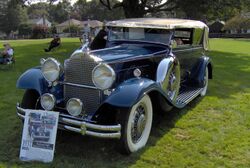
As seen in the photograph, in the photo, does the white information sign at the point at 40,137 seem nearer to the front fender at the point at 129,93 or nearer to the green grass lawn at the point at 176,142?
the green grass lawn at the point at 176,142

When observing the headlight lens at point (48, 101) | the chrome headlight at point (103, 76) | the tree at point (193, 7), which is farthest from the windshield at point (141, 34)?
the tree at point (193, 7)

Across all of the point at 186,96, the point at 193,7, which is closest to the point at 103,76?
the point at 186,96

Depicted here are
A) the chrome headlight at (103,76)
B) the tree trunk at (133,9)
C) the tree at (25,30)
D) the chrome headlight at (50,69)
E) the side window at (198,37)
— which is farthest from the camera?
the tree at (25,30)

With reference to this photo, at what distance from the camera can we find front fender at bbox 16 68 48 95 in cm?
588

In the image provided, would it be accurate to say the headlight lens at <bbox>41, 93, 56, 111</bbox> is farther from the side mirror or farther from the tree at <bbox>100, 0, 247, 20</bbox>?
the tree at <bbox>100, 0, 247, 20</bbox>

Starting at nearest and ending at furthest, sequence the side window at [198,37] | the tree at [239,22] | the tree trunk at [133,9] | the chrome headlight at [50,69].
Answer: the chrome headlight at [50,69]
the side window at [198,37]
the tree trunk at [133,9]
the tree at [239,22]

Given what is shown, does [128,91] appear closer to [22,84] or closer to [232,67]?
[22,84]

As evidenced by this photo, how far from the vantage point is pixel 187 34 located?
28.5ft

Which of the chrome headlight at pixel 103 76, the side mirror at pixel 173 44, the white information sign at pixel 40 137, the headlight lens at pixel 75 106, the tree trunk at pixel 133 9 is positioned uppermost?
the tree trunk at pixel 133 9

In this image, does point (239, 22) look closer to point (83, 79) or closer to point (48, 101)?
point (83, 79)

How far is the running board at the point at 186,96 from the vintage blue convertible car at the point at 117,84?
27mm

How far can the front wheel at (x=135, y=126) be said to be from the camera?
16.7 feet

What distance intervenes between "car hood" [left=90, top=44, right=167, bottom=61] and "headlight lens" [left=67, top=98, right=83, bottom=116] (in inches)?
32.0

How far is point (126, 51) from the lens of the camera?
21.3ft
